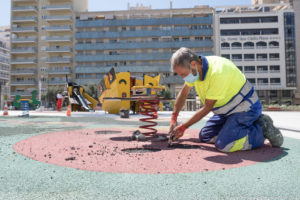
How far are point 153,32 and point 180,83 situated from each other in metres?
13.5

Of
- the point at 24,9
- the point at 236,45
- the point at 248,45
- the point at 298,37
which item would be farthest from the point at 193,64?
the point at 24,9

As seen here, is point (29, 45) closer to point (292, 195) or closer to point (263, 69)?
point (263, 69)

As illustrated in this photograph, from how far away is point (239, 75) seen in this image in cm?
365

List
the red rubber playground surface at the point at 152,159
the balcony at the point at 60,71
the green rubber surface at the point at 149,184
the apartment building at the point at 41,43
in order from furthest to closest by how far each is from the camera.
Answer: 1. the apartment building at the point at 41,43
2. the balcony at the point at 60,71
3. the red rubber playground surface at the point at 152,159
4. the green rubber surface at the point at 149,184

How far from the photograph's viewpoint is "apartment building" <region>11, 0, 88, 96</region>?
5531 cm

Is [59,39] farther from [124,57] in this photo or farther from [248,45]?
[248,45]

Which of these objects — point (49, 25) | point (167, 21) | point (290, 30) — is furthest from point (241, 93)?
point (49, 25)

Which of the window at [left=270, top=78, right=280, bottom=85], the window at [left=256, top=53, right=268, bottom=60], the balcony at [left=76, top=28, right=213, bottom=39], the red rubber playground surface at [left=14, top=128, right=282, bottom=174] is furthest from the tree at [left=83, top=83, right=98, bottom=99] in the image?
the red rubber playground surface at [left=14, top=128, right=282, bottom=174]

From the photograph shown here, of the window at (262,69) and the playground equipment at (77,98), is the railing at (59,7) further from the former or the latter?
the window at (262,69)

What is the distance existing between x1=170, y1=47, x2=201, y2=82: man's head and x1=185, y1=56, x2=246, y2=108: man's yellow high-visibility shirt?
0.27m

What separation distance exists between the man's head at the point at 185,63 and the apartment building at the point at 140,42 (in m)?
49.1

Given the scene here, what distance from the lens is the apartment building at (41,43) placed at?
55.3 metres

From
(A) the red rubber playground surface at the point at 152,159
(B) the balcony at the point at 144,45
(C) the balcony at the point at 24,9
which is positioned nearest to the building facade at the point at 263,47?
(B) the balcony at the point at 144,45

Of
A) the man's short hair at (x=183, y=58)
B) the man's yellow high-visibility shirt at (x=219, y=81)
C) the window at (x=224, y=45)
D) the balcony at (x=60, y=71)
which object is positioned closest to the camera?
the man's short hair at (x=183, y=58)
